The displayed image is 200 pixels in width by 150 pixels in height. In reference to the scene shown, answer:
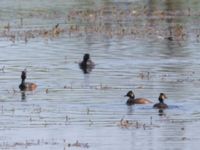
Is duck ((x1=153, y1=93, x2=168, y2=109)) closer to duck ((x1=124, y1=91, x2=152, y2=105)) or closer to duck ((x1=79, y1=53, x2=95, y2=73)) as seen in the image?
duck ((x1=124, y1=91, x2=152, y2=105))

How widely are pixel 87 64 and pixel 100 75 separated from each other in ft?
4.91

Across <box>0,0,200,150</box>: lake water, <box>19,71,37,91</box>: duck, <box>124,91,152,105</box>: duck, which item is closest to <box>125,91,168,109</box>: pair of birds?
<box>124,91,152,105</box>: duck

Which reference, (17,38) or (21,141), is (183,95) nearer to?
(21,141)

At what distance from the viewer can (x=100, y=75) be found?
36750mm

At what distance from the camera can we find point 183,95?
103 feet

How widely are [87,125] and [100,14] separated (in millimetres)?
33130

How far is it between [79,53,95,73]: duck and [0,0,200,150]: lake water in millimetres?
279

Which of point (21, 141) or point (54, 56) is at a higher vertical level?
point (54, 56)

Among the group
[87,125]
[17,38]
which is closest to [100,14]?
[17,38]

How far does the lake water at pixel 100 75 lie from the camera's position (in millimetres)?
24922

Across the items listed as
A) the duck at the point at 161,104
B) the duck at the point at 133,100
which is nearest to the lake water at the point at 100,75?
the duck at the point at 133,100

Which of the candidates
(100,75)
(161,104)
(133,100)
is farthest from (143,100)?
(100,75)

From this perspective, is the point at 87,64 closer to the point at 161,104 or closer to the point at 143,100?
the point at 143,100

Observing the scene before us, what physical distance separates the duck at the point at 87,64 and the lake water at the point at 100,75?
279 millimetres
